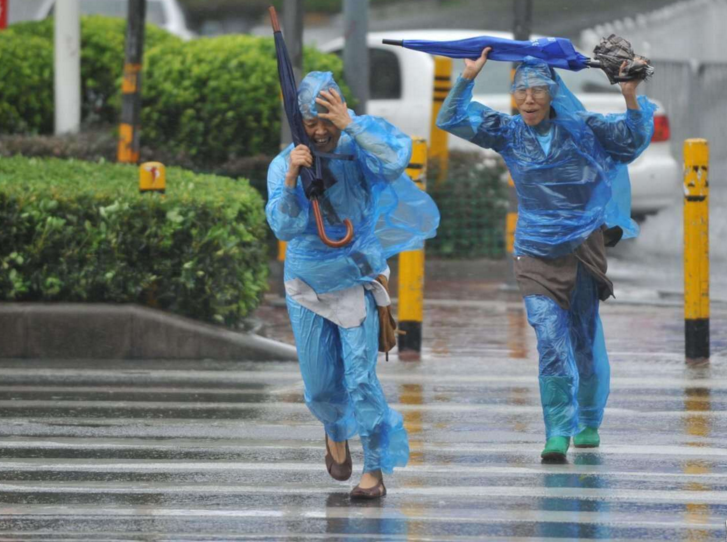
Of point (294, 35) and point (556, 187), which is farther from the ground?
point (294, 35)

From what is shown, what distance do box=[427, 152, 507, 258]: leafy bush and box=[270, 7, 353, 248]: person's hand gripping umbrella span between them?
8.02m

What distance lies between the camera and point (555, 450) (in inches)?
287

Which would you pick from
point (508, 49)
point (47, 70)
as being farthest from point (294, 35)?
point (508, 49)

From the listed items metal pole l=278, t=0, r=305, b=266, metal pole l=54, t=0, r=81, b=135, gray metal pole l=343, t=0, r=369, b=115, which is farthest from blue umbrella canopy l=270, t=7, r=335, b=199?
metal pole l=54, t=0, r=81, b=135

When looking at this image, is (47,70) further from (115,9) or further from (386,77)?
(115,9)

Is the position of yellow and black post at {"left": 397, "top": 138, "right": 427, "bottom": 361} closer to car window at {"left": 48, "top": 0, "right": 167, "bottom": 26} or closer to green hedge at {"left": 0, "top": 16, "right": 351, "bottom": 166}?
green hedge at {"left": 0, "top": 16, "right": 351, "bottom": 166}

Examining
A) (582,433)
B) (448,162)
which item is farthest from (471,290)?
(582,433)

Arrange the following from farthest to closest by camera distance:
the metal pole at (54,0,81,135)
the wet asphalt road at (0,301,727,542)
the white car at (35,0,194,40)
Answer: the white car at (35,0,194,40)
the metal pole at (54,0,81,135)
the wet asphalt road at (0,301,727,542)

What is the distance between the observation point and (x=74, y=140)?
14938mm

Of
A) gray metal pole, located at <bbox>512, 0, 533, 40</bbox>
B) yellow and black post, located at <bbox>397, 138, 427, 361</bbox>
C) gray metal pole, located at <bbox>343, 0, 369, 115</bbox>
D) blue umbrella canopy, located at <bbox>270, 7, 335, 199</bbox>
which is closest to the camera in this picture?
blue umbrella canopy, located at <bbox>270, 7, 335, 199</bbox>

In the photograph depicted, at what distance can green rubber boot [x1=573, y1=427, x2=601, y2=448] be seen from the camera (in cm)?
767

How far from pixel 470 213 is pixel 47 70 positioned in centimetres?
431

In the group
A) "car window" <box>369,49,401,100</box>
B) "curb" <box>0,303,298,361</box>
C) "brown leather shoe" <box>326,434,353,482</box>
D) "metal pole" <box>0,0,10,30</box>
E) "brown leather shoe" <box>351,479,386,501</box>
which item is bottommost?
"brown leather shoe" <box>351,479,386,501</box>

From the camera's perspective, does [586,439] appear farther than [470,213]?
No
